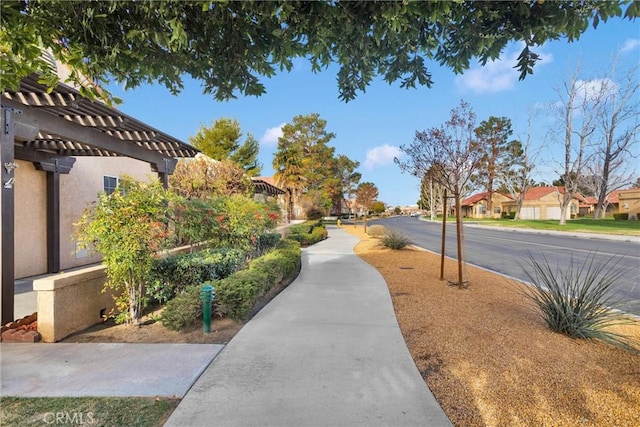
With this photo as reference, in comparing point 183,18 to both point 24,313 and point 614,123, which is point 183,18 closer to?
point 24,313

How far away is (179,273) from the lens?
19.9ft

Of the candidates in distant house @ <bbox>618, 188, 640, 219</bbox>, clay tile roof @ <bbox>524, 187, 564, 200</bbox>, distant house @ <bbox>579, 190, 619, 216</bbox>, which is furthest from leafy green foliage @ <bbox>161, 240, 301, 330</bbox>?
distant house @ <bbox>579, 190, 619, 216</bbox>

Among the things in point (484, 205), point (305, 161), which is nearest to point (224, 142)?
point (305, 161)

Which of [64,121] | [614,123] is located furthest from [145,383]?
[614,123]

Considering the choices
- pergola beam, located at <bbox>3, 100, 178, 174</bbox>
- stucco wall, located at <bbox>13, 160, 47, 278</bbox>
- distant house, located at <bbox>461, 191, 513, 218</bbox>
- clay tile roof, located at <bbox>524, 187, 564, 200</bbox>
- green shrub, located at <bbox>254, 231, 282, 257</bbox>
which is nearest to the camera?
pergola beam, located at <bbox>3, 100, 178, 174</bbox>

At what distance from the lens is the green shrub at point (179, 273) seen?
5773 mm

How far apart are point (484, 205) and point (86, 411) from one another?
74.8 m

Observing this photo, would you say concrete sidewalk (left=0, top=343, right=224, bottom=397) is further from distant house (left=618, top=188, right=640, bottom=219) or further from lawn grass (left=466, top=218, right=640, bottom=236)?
distant house (left=618, top=188, right=640, bottom=219)

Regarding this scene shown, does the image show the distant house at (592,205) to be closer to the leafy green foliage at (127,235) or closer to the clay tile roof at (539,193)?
the clay tile roof at (539,193)

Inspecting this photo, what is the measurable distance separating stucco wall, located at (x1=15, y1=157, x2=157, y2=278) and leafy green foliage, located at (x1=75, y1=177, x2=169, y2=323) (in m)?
2.65

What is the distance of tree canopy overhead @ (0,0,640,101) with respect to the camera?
2.46m

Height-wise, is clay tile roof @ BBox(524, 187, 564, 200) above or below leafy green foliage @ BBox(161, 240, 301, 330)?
above

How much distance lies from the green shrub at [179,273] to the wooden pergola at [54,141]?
187cm

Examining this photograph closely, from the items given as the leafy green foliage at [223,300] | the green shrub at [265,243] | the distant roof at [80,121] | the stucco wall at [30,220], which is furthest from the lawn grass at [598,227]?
the stucco wall at [30,220]
